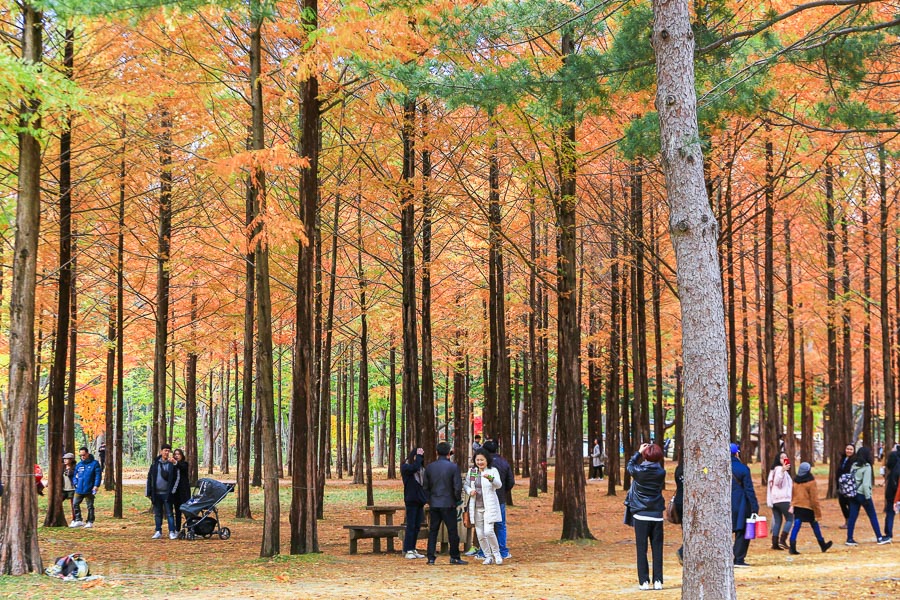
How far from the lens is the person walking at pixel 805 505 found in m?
15.2

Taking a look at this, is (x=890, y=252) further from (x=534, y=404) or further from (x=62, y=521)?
(x=62, y=521)

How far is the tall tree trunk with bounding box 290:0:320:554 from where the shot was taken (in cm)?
1371

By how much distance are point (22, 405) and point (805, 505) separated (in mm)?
12523

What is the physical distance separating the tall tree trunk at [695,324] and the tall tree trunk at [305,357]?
704 cm

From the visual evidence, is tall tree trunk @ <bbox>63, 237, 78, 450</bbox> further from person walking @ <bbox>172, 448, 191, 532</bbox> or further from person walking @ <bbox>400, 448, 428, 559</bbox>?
person walking @ <bbox>400, 448, 428, 559</bbox>

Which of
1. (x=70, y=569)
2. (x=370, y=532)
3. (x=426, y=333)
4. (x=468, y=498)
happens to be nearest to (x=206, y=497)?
(x=370, y=532)

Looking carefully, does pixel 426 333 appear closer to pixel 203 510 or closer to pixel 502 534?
pixel 203 510

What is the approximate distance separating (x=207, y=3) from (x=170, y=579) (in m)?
7.42

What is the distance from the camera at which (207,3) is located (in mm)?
11188

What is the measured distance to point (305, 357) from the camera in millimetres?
13805

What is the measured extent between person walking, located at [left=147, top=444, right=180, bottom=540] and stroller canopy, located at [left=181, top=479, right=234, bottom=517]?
15.0 inches

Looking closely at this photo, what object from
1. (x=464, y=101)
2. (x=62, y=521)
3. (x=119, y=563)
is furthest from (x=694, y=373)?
(x=62, y=521)

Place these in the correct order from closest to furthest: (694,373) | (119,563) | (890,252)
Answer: (694,373) < (119,563) < (890,252)

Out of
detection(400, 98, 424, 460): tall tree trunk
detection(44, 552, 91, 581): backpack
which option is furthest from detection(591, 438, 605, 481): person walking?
detection(44, 552, 91, 581): backpack
